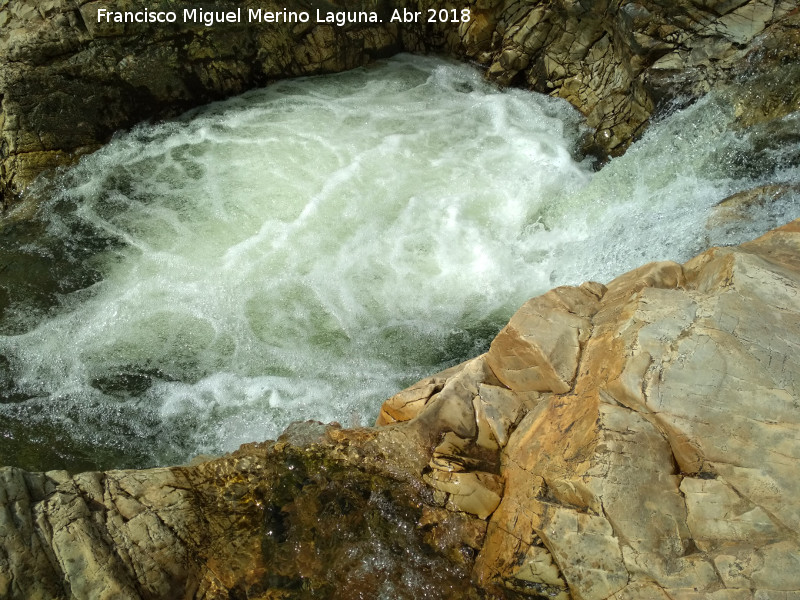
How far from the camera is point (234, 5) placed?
7656 mm

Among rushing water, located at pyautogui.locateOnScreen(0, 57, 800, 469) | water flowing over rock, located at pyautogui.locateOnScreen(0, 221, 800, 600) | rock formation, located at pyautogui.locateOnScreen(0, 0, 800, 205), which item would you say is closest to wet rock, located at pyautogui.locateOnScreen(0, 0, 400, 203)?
rock formation, located at pyautogui.locateOnScreen(0, 0, 800, 205)

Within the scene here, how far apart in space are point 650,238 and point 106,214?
5567 mm

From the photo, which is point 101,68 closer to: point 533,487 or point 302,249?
point 302,249

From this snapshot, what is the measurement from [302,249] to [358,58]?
12.1 ft

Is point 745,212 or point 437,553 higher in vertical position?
point 745,212

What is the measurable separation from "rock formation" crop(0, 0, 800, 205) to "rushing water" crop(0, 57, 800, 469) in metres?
0.32

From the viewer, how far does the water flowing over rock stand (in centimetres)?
306

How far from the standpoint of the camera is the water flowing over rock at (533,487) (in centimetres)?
306

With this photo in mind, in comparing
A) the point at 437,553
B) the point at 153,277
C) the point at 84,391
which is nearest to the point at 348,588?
the point at 437,553

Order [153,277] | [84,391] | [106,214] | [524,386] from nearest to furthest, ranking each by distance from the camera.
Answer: [524,386], [84,391], [153,277], [106,214]

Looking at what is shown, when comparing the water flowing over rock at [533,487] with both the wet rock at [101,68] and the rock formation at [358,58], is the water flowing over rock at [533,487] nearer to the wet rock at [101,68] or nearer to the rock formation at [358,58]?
the rock formation at [358,58]

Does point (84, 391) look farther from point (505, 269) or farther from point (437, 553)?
point (505, 269)

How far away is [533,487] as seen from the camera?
136 inches

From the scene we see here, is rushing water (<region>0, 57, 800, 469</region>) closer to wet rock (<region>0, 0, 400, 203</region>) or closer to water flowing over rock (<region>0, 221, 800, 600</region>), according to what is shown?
wet rock (<region>0, 0, 400, 203</region>)
